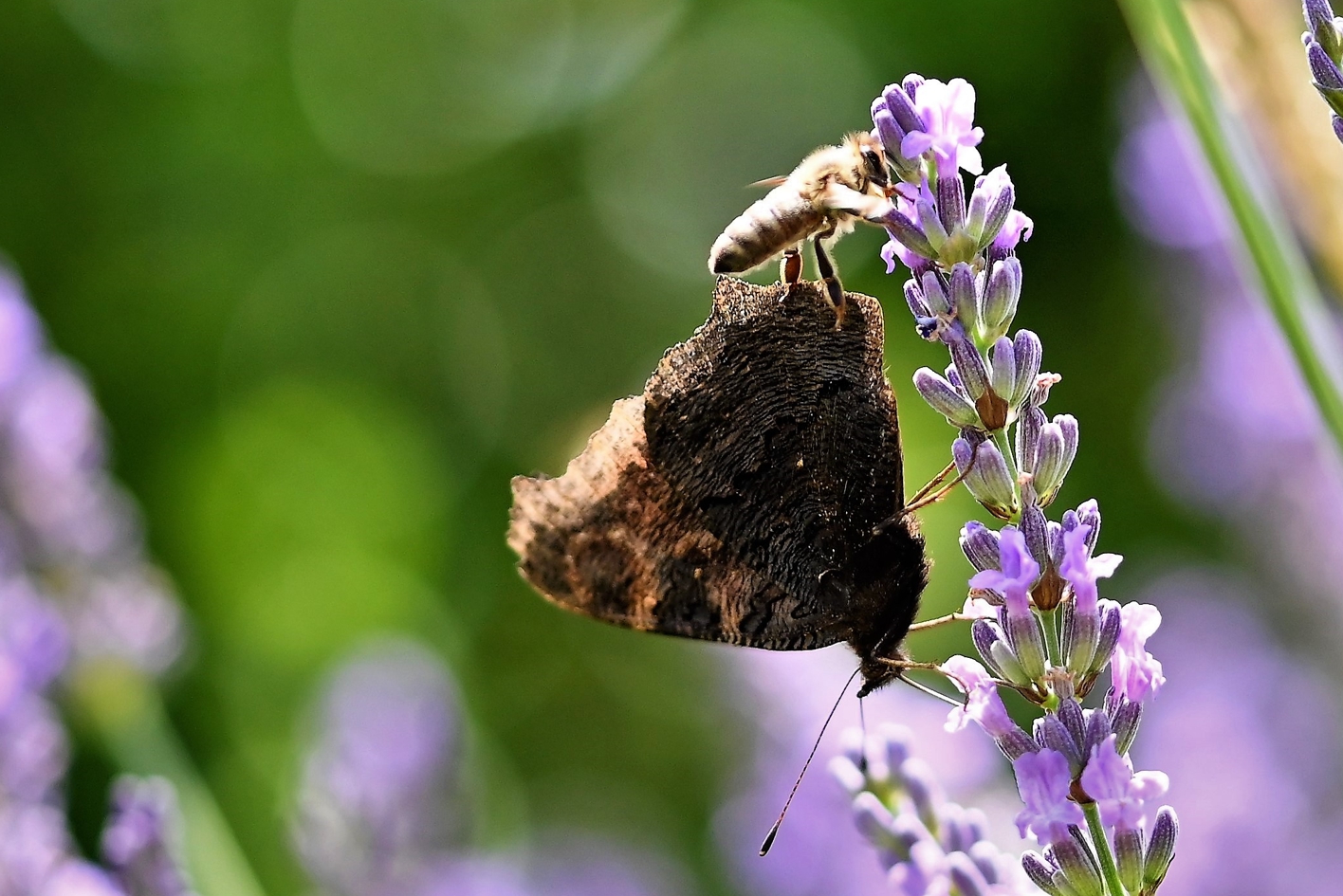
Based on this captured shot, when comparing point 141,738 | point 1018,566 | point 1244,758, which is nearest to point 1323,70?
point 1018,566

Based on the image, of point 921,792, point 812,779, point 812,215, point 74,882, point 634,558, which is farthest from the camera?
point 812,779

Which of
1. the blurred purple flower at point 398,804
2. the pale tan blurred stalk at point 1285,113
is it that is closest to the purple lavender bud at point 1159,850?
the pale tan blurred stalk at point 1285,113

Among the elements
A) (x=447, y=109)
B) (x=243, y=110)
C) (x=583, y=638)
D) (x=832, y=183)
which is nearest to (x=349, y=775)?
(x=832, y=183)

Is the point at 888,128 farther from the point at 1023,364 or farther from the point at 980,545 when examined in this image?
the point at 980,545

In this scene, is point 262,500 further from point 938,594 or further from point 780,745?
point 780,745

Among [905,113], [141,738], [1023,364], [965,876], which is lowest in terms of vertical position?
[141,738]

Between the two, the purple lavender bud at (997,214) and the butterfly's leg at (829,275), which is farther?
the butterfly's leg at (829,275)

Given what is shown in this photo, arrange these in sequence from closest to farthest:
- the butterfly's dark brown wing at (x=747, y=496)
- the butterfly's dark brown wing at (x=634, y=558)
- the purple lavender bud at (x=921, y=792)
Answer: the purple lavender bud at (x=921, y=792)
the butterfly's dark brown wing at (x=747, y=496)
the butterfly's dark brown wing at (x=634, y=558)

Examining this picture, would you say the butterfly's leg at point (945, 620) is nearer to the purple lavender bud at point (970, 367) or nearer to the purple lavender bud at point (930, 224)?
the purple lavender bud at point (970, 367)
